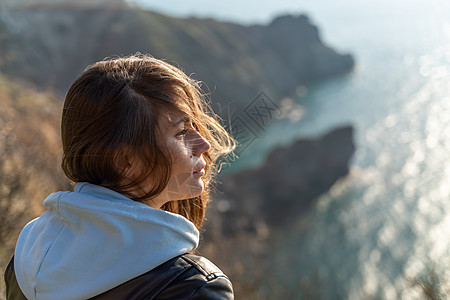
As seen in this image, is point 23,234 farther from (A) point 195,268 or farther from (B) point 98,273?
(A) point 195,268

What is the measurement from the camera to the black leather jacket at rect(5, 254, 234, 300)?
0.83 m

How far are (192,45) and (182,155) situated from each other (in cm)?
4309

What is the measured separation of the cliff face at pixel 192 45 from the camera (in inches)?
1428

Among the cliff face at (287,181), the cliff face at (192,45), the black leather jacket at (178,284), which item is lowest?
the cliff face at (287,181)

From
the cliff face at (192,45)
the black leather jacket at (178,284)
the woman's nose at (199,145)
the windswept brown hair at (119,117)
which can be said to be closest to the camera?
the black leather jacket at (178,284)

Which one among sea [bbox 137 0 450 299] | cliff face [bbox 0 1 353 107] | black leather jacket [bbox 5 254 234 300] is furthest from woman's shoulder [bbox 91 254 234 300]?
cliff face [bbox 0 1 353 107]

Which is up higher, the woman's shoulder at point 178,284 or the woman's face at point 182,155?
the woman's face at point 182,155

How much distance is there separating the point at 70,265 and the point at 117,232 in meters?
0.12

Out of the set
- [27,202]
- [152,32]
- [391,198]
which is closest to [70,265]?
[27,202]

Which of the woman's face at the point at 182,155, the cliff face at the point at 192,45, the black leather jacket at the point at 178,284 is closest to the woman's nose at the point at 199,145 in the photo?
the woman's face at the point at 182,155

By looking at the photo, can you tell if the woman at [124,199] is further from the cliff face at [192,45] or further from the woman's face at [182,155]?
the cliff face at [192,45]

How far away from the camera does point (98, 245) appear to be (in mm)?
875

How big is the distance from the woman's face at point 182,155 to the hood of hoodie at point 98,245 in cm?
15

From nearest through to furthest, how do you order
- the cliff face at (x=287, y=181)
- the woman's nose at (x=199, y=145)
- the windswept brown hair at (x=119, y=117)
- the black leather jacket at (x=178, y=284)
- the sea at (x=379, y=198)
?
the black leather jacket at (x=178, y=284) → the windswept brown hair at (x=119, y=117) → the woman's nose at (x=199, y=145) → the sea at (x=379, y=198) → the cliff face at (x=287, y=181)
